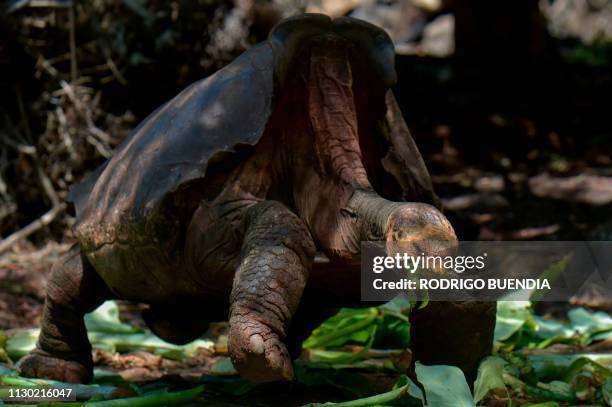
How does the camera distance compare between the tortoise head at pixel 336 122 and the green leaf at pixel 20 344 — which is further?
the green leaf at pixel 20 344

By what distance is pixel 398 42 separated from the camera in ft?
49.4

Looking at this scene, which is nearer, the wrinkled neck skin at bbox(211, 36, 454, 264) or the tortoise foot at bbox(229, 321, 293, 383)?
the tortoise foot at bbox(229, 321, 293, 383)

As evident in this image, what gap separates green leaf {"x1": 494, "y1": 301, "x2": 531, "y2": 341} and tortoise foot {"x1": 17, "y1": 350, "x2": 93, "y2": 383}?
1.67 metres

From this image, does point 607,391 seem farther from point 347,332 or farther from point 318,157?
point 347,332

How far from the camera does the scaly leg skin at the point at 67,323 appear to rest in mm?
3848

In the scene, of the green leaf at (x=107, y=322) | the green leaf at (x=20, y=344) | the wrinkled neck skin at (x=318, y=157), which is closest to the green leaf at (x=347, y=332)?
the green leaf at (x=107, y=322)

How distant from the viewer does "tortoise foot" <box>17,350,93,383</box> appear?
3.84m

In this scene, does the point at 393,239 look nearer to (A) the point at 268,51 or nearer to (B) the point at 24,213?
(A) the point at 268,51

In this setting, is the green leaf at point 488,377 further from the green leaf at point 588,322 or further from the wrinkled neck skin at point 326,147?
the green leaf at point 588,322

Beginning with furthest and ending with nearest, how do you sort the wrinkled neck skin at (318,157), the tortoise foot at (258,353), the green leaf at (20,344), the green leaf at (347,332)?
the green leaf at (347,332) → the green leaf at (20,344) → the wrinkled neck skin at (318,157) → the tortoise foot at (258,353)

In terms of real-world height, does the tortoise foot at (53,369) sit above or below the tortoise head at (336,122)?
below

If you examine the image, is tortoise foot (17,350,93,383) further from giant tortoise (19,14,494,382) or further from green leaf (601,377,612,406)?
green leaf (601,377,612,406)

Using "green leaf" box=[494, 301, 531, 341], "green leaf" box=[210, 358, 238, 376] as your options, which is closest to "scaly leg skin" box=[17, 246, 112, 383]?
"green leaf" box=[210, 358, 238, 376]

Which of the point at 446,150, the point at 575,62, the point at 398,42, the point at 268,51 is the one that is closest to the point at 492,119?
the point at 446,150
